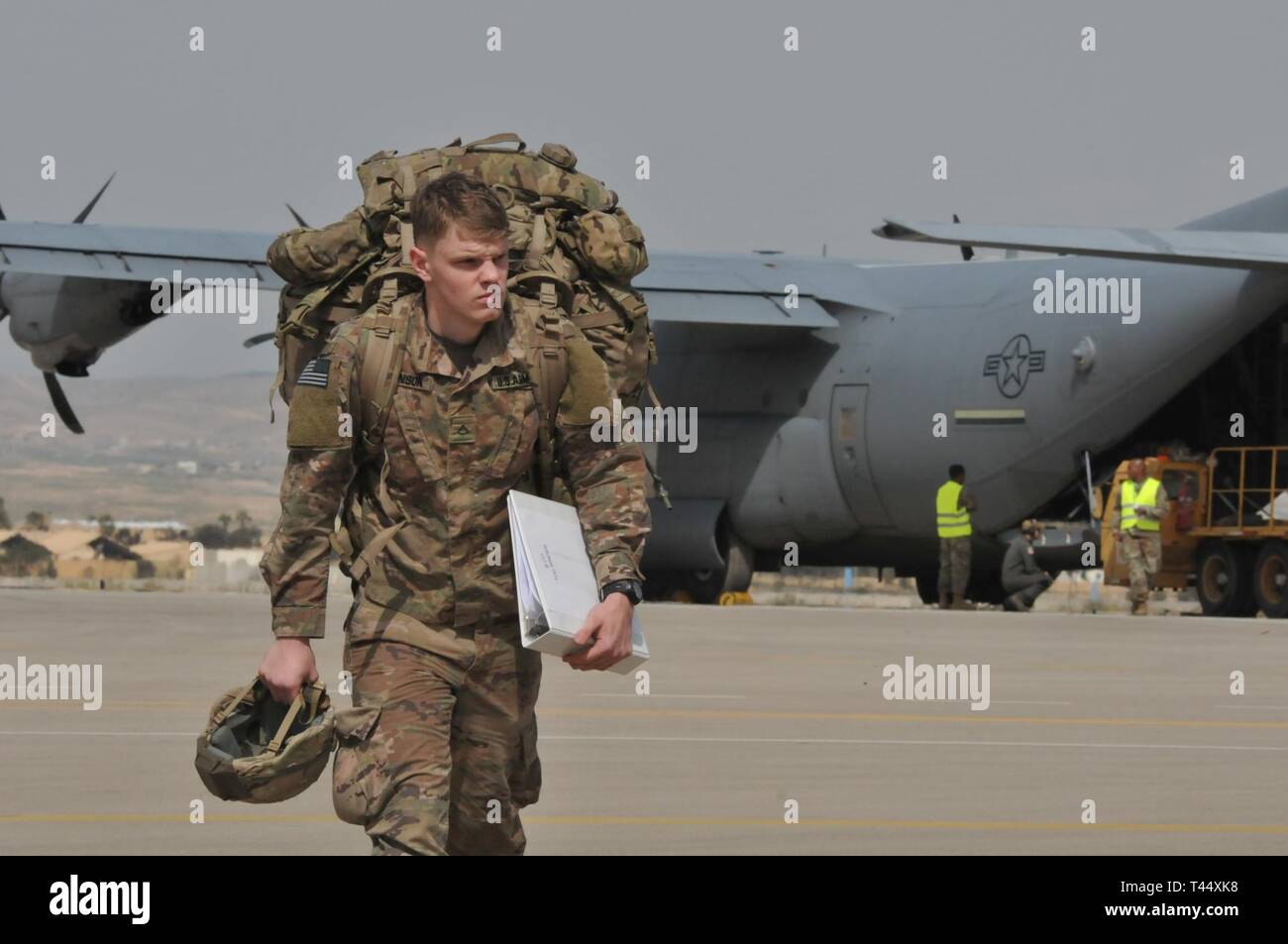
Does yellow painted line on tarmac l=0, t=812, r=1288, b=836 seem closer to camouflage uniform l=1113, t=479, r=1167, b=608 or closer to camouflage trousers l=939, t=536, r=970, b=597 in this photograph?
camouflage uniform l=1113, t=479, r=1167, b=608

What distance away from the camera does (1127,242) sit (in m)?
20.5

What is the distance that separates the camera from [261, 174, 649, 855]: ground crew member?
240 inches

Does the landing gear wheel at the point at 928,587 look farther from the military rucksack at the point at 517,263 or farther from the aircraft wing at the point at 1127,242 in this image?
the military rucksack at the point at 517,263

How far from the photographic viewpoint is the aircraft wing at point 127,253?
23859 mm

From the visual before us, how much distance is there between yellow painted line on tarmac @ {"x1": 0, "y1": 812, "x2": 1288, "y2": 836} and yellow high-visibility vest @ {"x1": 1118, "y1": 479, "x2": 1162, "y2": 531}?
1525 centimetres

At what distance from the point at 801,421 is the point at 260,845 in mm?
20060

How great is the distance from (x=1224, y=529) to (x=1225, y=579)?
0.57 metres

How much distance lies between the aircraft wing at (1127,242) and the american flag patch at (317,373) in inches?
509

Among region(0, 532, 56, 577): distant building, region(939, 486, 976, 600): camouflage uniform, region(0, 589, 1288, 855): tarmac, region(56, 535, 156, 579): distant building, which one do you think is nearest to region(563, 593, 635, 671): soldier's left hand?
region(0, 589, 1288, 855): tarmac

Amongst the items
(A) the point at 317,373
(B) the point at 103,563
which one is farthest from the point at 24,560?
(A) the point at 317,373
